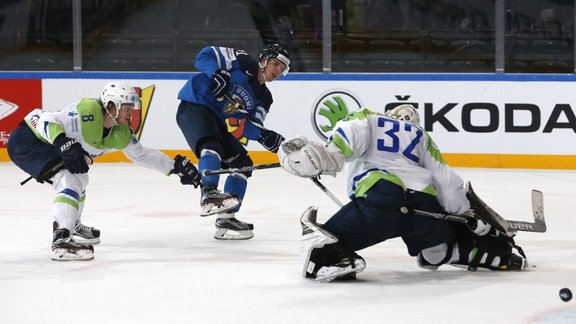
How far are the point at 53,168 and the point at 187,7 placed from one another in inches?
176

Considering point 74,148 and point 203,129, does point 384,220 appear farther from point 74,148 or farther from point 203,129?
point 203,129

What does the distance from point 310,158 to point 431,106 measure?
4.51 meters

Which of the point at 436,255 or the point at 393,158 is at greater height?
the point at 393,158

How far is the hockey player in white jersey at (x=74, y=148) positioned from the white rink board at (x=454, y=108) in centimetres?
361

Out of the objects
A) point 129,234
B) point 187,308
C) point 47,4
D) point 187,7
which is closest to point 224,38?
point 187,7

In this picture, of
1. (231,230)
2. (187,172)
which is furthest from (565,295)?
(231,230)

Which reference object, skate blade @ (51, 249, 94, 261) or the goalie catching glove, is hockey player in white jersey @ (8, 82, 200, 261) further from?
the goalie catching glove

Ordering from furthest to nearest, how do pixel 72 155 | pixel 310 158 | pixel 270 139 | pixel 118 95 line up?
pixel 270 139
pixel 118 95
pixel 72 155
pixel 310 158

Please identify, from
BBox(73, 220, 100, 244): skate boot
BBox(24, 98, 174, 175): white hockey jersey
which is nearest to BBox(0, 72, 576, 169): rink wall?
BBox(73, 220, 100, 244): skate boot

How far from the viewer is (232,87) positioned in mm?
5551

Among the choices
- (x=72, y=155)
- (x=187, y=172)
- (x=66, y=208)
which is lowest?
(x=66, y=208)

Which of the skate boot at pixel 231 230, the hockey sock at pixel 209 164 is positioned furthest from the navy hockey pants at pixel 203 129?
the skate boot at pixel 231 230

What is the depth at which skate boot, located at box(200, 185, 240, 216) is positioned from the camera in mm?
5113

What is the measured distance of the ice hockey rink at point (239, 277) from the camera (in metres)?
3.59
